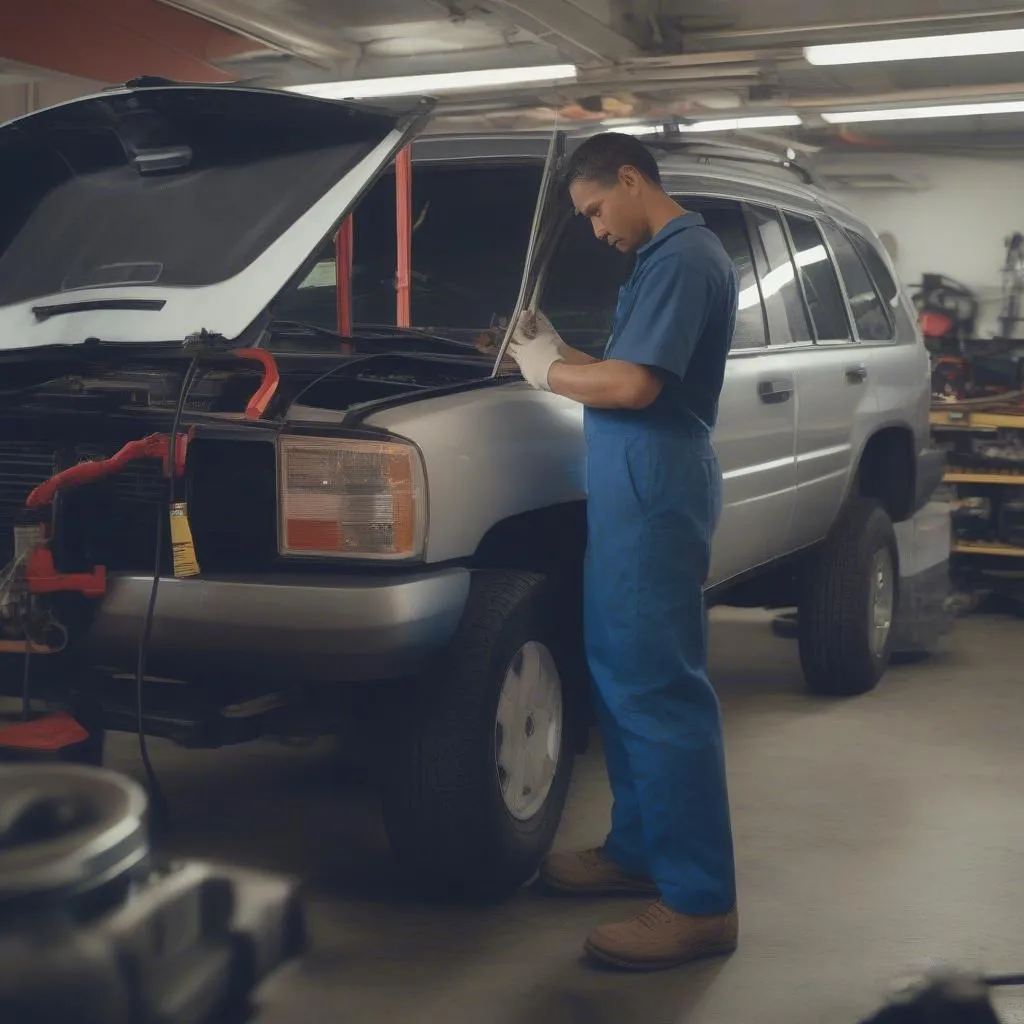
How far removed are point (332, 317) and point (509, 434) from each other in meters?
1.02

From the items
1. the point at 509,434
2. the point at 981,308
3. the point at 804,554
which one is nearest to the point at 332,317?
the point at 509,434

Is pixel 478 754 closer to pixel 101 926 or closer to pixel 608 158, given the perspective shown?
pixel 101 926

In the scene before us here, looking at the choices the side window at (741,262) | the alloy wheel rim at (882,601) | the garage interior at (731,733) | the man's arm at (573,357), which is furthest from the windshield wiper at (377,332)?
the alloy wheel rim at (882,601)

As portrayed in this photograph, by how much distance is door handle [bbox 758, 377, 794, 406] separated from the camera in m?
3.91

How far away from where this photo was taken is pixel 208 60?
9.13 metres

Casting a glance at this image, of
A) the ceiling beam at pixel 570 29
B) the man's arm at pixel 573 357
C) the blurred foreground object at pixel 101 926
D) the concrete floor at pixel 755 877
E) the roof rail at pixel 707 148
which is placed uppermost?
the ceiling beam at pixel 570 29

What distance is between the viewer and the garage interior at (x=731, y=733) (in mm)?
2768

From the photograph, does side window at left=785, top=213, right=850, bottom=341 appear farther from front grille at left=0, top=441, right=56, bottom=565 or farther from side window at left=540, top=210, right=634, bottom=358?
front grille at left=0, top=441, right=56, bottom=565

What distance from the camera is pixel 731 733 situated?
461cm

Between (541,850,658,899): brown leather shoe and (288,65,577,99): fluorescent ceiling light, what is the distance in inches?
278

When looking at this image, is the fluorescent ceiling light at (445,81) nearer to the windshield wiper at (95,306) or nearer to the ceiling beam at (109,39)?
the ceiling beam at (109,39)

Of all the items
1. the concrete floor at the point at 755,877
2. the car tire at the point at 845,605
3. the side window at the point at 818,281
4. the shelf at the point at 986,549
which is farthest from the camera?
the shelf at the point at 986,549

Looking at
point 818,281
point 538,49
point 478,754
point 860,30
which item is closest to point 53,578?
point 478,754

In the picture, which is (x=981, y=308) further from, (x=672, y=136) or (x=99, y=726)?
(x=99, y=726)
